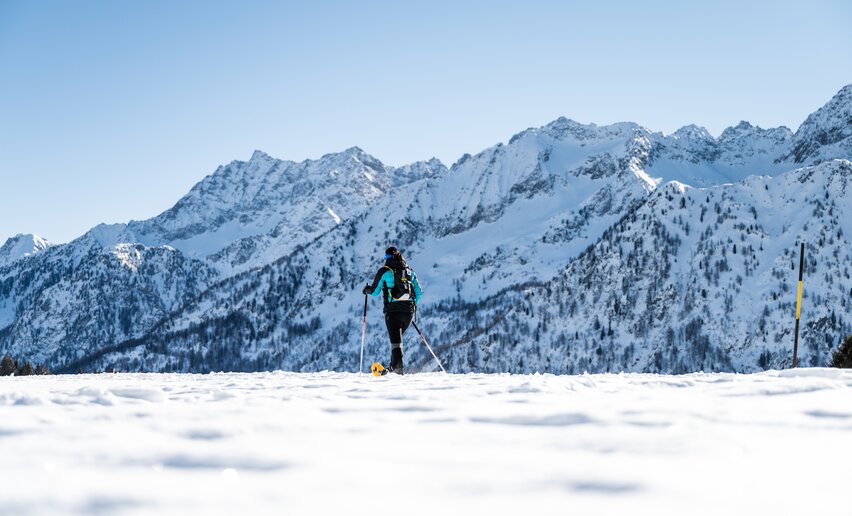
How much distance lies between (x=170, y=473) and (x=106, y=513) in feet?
2.20

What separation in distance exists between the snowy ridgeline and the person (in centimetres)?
1001


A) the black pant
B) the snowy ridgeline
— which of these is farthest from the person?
the snowy ridgeline

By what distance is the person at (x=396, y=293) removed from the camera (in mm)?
17078

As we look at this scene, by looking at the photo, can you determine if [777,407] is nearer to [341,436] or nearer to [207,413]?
[341,436]

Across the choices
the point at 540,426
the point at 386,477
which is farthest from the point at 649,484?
the point at 540,426

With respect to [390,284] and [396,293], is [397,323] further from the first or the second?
[390,284]

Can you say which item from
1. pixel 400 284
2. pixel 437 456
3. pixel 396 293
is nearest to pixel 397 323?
pixel 396 293

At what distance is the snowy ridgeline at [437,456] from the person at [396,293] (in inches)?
394

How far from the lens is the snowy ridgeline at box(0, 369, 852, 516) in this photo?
3.56m

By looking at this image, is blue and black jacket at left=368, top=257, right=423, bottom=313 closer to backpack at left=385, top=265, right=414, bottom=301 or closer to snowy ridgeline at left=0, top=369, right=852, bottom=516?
backpack at left=385, top=265, right=414, bottom=301

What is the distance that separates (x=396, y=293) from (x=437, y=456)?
41.8 ft

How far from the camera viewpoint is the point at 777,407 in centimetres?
616

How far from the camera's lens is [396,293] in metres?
17.2

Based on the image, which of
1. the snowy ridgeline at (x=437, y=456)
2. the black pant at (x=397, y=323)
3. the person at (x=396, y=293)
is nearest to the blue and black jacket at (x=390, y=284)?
the person at (x=396, y=293)
